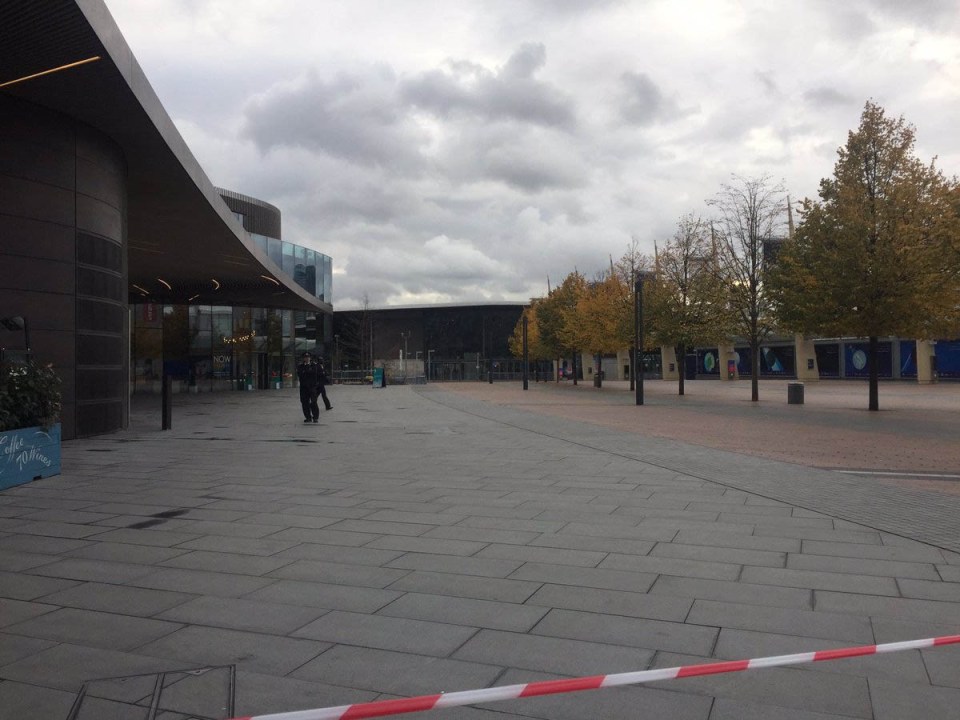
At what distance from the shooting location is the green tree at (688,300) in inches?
1399

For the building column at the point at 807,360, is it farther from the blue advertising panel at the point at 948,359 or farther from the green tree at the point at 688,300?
the green tree at the point at 688,300

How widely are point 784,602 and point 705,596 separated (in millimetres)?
455

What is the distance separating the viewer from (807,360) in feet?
183

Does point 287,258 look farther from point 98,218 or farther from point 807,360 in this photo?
point 98,218

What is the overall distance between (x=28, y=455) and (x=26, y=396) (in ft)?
2.42

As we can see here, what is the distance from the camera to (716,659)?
12.3 ft

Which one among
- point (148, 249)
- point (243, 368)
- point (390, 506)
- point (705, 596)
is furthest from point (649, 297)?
point (705, 596)

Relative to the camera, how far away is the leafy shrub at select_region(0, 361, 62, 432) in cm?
944

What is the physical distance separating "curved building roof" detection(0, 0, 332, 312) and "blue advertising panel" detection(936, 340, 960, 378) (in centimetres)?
3971

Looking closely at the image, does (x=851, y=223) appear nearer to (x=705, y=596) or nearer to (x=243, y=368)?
(x=705, y=596)

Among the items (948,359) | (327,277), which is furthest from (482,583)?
(327,277)

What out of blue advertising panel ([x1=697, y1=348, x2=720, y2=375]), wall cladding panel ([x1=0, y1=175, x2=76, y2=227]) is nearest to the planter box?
wall cladding panel ([x1=0, y1=175, x2=76, y2=227])

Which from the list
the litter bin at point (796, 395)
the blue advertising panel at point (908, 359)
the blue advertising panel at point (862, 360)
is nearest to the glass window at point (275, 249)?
the litter bin at point (796, 395)

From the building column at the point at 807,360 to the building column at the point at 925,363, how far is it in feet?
26.6
